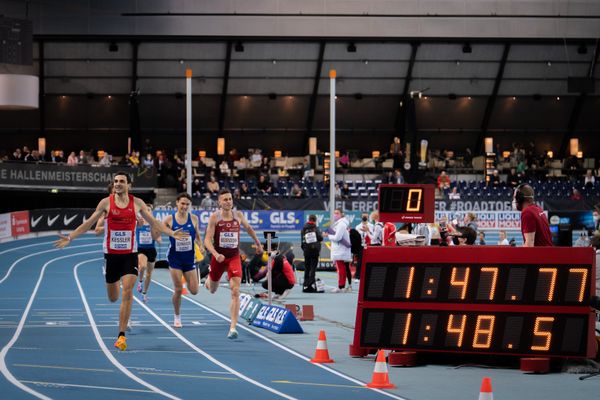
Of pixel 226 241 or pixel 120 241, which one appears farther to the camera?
pixel 226 241

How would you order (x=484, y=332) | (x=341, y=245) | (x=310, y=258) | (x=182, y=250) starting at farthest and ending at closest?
(x=310, y=258), (x=341, y=245), (x=182, y=250), (x=484, y=332)

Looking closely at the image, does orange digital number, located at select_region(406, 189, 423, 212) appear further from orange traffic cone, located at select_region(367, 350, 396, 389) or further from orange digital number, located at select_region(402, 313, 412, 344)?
orange traffic cone, located at select_region(367, 350, 396, 389)

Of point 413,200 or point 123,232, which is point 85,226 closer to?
point 123,232

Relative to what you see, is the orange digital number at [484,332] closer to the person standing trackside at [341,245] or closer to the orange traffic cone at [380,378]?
the orange traffic cone at [380,378]

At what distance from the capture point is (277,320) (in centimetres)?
1655

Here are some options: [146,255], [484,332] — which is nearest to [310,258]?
[146,255]

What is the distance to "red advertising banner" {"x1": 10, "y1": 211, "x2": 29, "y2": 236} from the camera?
41.5 meters

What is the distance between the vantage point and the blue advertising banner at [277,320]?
53.5 feet

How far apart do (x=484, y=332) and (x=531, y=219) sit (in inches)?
55.0

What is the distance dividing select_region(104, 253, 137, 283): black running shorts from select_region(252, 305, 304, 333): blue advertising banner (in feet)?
9.92

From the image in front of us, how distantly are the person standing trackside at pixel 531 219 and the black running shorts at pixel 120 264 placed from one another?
4.76 meters

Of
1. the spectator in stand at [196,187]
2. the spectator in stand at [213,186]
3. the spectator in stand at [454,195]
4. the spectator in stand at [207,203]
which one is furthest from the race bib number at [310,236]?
the spectator in stand at [454,195]

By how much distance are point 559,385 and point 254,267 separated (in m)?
15.1

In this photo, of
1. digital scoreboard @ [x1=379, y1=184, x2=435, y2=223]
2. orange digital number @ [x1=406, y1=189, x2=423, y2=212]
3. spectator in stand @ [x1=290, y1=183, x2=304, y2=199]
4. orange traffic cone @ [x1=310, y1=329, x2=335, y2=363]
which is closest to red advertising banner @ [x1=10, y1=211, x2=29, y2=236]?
spectator in stand @ [x1=290, y1=183, x2=304, y2=199]
